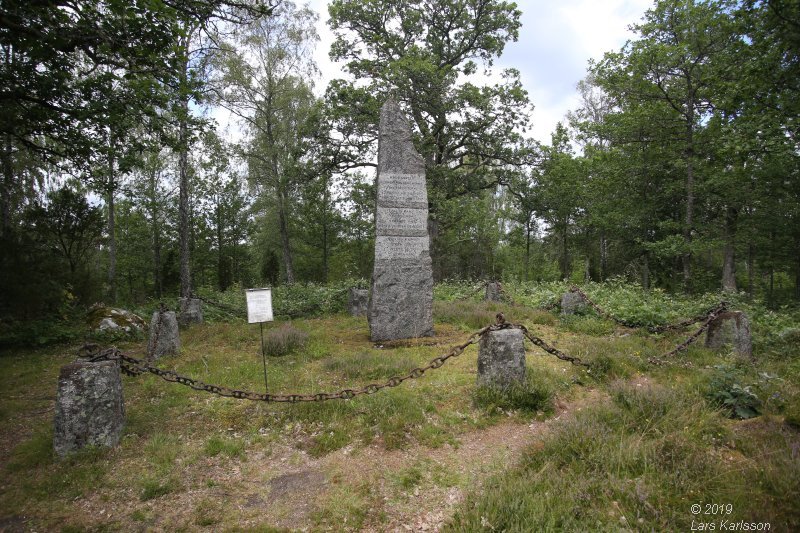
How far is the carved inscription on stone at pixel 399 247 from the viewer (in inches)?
327

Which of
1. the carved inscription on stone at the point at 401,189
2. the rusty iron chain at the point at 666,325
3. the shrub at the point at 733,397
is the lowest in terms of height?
the shrub at the point at 733,397

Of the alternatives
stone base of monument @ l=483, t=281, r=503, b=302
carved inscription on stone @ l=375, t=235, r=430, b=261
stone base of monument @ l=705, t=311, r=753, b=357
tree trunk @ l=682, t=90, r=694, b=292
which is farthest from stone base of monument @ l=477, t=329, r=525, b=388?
tree trunk @ l=682, t=90, r=694, b=292

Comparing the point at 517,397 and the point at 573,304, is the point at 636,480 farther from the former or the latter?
the point at 573,304

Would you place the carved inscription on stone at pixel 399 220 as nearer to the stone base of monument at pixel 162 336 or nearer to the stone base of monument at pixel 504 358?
the stone base of monument at pixel 504 358

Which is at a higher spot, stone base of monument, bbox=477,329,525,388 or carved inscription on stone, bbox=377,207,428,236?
carved inscription on stone, bbox=377,207,428,236

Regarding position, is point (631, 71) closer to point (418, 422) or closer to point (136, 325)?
point (418, 422)

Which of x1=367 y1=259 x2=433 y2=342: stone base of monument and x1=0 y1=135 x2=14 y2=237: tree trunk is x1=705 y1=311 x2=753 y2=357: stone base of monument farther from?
x1=0 y1=135 x2=14 y2=237: tree trunk

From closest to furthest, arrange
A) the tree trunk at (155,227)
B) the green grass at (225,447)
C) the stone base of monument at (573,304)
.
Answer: the green grass at (225,447), the stone base of monument at (573,304), the tree trunk at (155,227)

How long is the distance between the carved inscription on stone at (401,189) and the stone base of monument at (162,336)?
485 centimetres

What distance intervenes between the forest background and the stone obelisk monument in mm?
3021

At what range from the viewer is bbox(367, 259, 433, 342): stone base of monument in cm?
826

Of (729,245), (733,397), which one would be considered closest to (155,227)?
(733,397)

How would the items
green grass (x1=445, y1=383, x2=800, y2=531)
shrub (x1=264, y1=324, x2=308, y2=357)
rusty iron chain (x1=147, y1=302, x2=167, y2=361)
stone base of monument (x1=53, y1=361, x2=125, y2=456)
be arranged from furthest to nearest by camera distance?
shrub (x1=264, y1=324, x2=308, y2=357) → rusty iron chain (x1=147, y1=302, x2=167, y2=361) → stone base of monument (x1=53, y1=361, x2=125, y2=456) → green grass (x1=445, y1=383, x2=800, y2=531)

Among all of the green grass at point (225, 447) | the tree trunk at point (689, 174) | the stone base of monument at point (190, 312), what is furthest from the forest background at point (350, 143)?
the green grass at point (225, 447)
